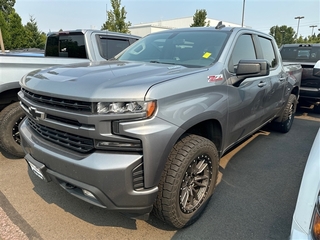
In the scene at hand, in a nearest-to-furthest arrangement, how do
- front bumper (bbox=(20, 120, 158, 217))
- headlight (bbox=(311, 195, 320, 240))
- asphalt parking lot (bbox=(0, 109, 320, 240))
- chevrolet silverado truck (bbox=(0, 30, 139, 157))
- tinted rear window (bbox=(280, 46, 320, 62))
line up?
headlight (bbox=(311, 195, 320, 240))
front bumper (bbox=(20, 120, 158, 217))
asphalt parking lot (bbox=(0, 109, 320, 240))
chevrolet silverado truck (bbox=(0, 30, 139, 157))
tinted rear window (bbox=(280, 46, 320, 62))

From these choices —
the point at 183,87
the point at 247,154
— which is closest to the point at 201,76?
the point at 183,87

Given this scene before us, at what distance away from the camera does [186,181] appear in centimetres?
228

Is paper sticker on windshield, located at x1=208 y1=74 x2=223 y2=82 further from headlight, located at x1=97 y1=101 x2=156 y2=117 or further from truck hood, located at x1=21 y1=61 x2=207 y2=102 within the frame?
headlight, located at x1=97 y1=101 x2=156 y2=117

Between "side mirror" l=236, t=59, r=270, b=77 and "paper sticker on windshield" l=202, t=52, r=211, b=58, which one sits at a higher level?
"paper sticker on windshield" l=202, t=52, r=211, b=58

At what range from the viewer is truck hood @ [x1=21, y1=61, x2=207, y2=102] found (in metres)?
1.75

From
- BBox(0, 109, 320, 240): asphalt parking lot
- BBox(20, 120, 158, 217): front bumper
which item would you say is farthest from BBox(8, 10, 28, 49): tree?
BBox(20, 120, 158, 217): front bumper

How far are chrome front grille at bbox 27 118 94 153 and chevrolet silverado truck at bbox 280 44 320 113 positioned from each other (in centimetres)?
582

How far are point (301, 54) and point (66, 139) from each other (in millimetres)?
7914

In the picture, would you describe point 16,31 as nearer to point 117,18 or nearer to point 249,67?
point 117,18

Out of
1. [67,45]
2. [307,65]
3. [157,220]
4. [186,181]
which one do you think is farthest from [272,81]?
[67,45]

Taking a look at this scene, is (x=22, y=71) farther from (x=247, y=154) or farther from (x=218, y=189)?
(x=247, y=154)

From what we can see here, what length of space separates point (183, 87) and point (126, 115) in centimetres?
58

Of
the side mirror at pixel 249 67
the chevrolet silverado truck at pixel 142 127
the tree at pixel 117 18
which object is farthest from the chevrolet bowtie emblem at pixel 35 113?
the tree at pixel 117 18

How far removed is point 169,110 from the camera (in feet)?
6.23
